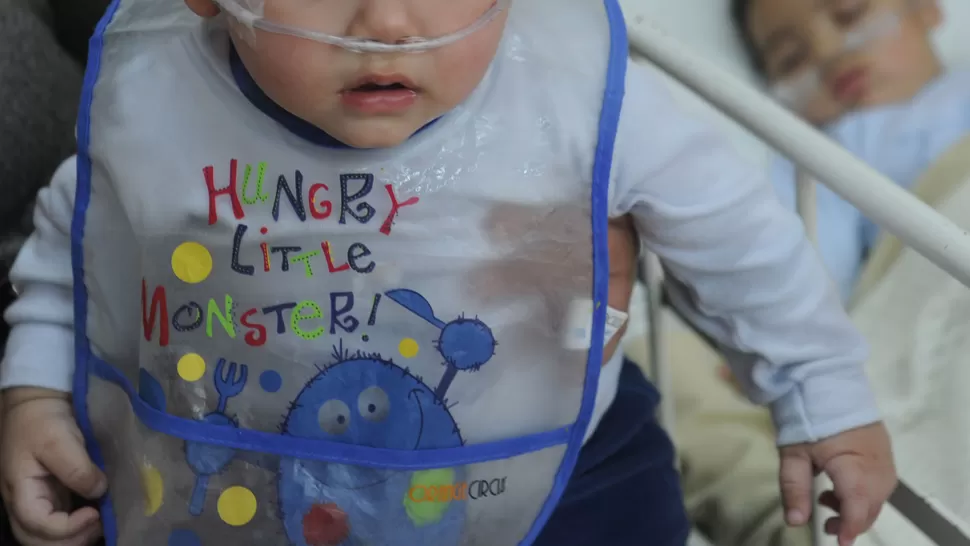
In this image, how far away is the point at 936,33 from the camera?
1.43 m

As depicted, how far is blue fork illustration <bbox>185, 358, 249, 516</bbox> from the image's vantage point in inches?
23.9

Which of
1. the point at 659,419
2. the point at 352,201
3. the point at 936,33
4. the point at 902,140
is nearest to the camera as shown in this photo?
the point at 352,201

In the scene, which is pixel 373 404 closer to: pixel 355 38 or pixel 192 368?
pixel 192 368

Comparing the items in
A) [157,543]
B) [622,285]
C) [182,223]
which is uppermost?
[182,223]

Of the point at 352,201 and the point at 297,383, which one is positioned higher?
the point at 352,201

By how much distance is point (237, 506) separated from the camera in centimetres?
61

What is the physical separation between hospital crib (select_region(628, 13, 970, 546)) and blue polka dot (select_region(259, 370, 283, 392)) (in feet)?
1.21

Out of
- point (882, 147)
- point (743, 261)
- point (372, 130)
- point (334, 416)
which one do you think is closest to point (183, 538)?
point (334, 416)

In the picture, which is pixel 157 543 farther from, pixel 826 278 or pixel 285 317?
pixel 826 278

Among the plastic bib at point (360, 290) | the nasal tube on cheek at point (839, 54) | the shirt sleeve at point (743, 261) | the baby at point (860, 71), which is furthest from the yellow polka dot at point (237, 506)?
the nasal tube on cheek at point (839, 54)

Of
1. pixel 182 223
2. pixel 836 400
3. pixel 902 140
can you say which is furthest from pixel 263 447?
pixel 902 140

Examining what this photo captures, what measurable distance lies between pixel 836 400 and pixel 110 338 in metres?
0.54

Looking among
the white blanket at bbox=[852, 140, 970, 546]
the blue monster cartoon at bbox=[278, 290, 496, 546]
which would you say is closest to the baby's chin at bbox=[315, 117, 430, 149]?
the blue monster cartoon at bbox=[278, 290, 496, 546]

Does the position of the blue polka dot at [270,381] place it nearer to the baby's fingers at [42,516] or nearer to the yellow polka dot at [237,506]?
the yellow polka dot at [237,506]
